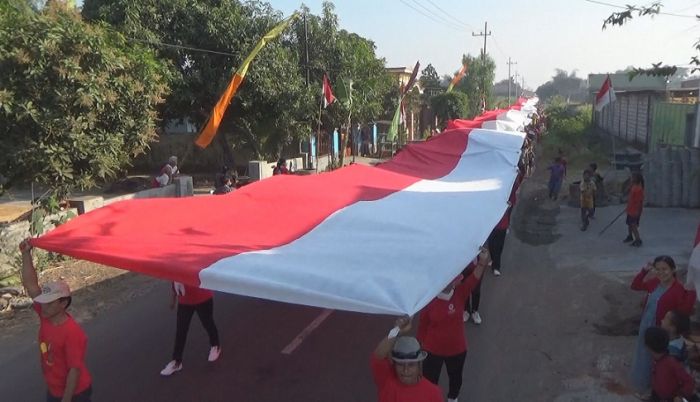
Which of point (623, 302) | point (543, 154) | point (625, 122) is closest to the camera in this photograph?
point (623, 302)

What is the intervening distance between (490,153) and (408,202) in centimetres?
403

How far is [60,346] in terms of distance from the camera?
139 inches

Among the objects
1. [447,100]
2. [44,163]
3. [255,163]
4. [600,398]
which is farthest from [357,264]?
[447,100]

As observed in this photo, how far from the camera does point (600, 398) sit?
16.1ft

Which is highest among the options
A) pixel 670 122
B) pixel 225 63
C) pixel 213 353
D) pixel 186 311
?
pixel 225 63

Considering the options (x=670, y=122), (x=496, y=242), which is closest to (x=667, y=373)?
(x=496, y=242)

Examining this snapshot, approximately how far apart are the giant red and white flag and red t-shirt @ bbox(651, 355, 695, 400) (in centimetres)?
152

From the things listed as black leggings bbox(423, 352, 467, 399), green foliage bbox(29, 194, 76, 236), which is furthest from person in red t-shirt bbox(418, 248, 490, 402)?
green foliage bbox(29, 194, 76, 236)

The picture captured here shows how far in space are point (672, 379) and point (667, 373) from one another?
48mm

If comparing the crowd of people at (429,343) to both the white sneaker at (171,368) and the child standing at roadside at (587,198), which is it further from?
the child standing at roadside at (587,198)

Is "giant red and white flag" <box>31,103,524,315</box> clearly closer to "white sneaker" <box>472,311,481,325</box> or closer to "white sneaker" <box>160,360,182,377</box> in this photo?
"white sneaker" <box>472,311,481,325</box>

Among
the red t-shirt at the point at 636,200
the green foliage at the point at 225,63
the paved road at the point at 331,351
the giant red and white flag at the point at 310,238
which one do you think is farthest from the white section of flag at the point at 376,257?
the green foliage at the point at 225,63

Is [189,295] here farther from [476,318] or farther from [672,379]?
[672,379]

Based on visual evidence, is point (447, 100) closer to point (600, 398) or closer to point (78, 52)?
point (78, 52)
